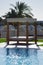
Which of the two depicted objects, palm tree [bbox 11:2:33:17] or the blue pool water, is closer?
the blue pool water

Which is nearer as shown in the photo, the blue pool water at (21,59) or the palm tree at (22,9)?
the blue pool water at (21,59)

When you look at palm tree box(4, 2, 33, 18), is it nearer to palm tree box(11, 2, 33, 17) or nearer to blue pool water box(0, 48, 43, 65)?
palm tree box(11, 2, 33, 17)

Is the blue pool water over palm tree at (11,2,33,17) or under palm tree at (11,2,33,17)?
over

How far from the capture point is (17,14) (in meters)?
33.0

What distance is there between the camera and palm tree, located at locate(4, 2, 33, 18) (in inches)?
1245

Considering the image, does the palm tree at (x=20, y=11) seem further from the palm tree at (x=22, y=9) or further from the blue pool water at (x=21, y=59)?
the blue pool water at (x=21, y=59)

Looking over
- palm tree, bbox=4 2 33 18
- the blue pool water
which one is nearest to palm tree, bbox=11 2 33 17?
palm tree, bbox=4 2 33 18

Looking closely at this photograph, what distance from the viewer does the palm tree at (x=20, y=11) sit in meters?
31.6

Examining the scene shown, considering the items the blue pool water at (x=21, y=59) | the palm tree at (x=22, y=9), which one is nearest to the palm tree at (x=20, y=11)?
the palm tree at (x=22, y=9)

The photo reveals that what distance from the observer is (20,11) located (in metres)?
32.3

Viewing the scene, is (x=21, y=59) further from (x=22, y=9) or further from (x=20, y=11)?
(x=20, y=11)

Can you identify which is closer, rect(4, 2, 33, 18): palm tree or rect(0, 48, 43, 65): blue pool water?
rect(0, 48, 43, 65): blue pool water

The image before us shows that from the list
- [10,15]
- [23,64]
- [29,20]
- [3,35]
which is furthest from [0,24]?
[23,64]

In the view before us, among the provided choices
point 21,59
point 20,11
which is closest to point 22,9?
point 20,11
